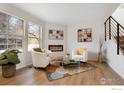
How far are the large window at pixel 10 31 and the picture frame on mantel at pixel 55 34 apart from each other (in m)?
0.84

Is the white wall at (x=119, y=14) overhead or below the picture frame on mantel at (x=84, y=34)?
overhead

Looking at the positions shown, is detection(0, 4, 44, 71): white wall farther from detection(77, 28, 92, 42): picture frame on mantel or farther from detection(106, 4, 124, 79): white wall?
detection(106, 4, 124, 79): white wall

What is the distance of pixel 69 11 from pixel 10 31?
1.72 m

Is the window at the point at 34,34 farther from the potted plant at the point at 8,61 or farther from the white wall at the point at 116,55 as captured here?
the white wall at the point at 116,55

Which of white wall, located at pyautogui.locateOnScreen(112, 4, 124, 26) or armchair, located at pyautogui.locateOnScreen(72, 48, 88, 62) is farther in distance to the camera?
armchair, located at pyautogui.locateOnScreen(72, 48, 88, 62)

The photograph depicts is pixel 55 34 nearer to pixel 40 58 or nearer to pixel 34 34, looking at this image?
pixel 34 34

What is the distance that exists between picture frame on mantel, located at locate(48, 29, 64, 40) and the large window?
84cm

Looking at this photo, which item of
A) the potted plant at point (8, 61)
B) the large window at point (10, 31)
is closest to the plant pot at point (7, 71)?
the potted plant at point (8, 61)

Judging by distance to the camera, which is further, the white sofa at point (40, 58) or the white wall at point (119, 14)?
the white sofa at point (40, 58)

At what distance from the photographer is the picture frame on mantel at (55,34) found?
3430 millimetres

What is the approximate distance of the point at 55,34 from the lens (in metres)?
3.45

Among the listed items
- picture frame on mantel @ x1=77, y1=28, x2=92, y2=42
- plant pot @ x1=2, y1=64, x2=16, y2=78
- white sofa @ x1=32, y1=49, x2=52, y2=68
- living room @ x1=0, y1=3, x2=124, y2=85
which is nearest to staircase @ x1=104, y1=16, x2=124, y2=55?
living room @ x1=0, y1=3, x2=124, y2=85

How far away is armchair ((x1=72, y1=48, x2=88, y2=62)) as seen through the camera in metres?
4.02

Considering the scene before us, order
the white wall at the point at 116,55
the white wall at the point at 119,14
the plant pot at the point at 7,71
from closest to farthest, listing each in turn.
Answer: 1. the white wall at the point at 116,55
2. the plant pot at the point at 7,71
3. the white wall at the point at 119,14
